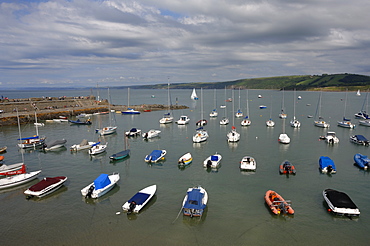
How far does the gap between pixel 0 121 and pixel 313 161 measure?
83.3 metres

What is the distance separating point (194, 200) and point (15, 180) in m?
22.3

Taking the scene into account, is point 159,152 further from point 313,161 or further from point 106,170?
point 313,161

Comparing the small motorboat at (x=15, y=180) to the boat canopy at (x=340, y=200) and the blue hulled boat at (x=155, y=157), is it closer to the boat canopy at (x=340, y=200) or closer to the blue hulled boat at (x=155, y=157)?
the blue hulled boat at (x=155, y=157)

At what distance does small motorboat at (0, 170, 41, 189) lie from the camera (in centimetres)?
2788

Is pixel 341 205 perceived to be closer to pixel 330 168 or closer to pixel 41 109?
pixel 330 168

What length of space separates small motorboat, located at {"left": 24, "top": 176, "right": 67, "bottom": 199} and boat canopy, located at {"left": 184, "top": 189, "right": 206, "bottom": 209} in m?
15.7

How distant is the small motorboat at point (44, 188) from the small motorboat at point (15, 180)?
4.01m

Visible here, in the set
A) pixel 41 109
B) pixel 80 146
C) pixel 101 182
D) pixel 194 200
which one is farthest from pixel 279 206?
pixel 41 109

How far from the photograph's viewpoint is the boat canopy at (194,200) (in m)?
21.4

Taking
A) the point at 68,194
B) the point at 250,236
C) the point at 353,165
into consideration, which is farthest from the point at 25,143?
the point at 353,165

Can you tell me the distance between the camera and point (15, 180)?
93.8 feet

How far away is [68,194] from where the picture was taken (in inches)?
1045

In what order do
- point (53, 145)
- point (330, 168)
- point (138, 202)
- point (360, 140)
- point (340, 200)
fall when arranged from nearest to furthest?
point (340, 200) < point (138, 202) < point (330, 168) < point (53, 145) < point (360, 140)

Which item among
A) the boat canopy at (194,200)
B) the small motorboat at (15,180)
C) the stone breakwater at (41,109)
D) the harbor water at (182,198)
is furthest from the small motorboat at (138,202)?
the stone breakwater at (41,109)
